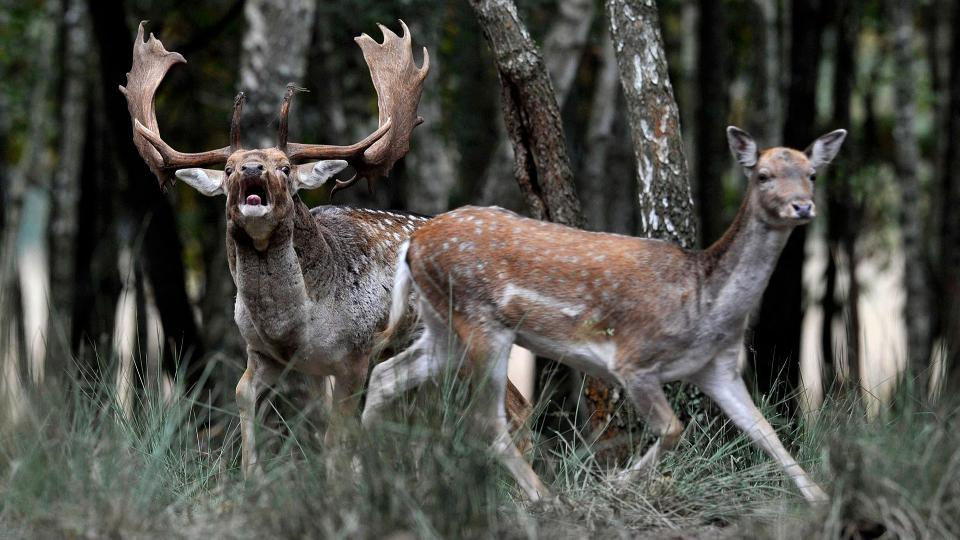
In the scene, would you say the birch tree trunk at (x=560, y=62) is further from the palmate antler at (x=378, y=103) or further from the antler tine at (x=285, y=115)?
the antler tine at (x=285, y=115)

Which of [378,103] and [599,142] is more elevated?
[378,103]

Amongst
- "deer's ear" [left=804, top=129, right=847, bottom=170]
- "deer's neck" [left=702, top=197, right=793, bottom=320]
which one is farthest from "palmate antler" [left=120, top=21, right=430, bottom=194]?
"deer's ear" [left=804, top=129, right=847, bottom=170]

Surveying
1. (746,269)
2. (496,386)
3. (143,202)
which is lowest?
(496,386)

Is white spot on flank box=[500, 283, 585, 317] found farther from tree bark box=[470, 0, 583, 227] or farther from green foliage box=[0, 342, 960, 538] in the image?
tree bark box=[470, 0, 583, 227]

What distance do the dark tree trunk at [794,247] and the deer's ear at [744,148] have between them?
208 inches

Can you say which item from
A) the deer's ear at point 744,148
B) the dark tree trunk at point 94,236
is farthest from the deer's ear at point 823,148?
the dark tree trunk at point 94,236

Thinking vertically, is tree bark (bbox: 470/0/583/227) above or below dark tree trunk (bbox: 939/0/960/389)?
above

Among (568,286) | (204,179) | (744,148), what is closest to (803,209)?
(744,148)

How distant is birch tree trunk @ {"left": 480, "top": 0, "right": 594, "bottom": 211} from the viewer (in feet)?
40.8

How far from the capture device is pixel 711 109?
50.4 ft

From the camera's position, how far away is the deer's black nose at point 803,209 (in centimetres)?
669

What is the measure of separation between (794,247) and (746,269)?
597cm

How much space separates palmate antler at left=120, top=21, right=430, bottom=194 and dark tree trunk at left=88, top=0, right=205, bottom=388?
12.3 feet

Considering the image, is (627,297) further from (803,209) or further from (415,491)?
(415,491)
